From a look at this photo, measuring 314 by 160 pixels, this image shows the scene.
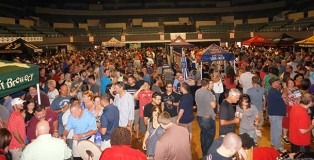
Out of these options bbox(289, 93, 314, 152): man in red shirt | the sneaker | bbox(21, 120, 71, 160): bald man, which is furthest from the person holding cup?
bbox(21, 120, 71, 160): bald man

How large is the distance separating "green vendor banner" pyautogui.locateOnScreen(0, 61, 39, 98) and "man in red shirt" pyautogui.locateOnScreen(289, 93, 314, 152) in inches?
196

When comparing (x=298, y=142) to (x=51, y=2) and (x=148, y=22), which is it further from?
(x=51, y=2)

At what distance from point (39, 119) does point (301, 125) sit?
478 centimetres

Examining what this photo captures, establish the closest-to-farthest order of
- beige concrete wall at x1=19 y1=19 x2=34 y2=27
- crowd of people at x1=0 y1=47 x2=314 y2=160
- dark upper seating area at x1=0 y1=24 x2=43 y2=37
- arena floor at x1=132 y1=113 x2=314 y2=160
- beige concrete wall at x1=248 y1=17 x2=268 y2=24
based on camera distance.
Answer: crowd of people at x1=0 y1=47 x2=314 y2=160 < arena floor at x1=132 y1=113 x2=314 y2=160 < dark upper seating area at x1=0 y1=24 x2=43 y2=37 < beige concrete wall at x1=19 y1=19 x2=34 y2=27 < beige concrete wall at x1=248 y1=17 x2=268 y2=24

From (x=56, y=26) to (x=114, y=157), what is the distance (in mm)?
45325

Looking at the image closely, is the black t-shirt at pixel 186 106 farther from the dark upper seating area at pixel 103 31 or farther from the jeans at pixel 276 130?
the dark upper seating area at pixel 103 31

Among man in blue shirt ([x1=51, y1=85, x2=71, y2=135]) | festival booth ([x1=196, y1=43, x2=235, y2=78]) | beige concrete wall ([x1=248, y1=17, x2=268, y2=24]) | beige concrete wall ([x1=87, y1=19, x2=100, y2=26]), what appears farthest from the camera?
beige concrete wall ([x1=87, y1=19, x2=100, y2=26])

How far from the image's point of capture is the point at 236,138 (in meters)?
3.92

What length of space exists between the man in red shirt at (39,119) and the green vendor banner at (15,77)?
525mm

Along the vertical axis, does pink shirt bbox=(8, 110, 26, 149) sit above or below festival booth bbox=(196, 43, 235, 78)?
below

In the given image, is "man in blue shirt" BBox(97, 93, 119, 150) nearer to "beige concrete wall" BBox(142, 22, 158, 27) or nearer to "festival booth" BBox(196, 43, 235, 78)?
"festival booth" BBox(196, 43, 235, 78)

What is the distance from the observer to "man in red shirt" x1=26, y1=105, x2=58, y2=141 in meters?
5.97

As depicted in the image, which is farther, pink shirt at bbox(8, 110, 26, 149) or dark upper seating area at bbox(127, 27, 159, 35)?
dark upper seating area at bbox(127, 27, 159, 35)

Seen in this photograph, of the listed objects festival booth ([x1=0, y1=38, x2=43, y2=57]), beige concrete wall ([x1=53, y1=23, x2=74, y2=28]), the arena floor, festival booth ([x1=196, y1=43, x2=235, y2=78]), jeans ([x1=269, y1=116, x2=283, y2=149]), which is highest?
beige concrete wall ([x1=53, y1=23, x2=74, y2=28])
